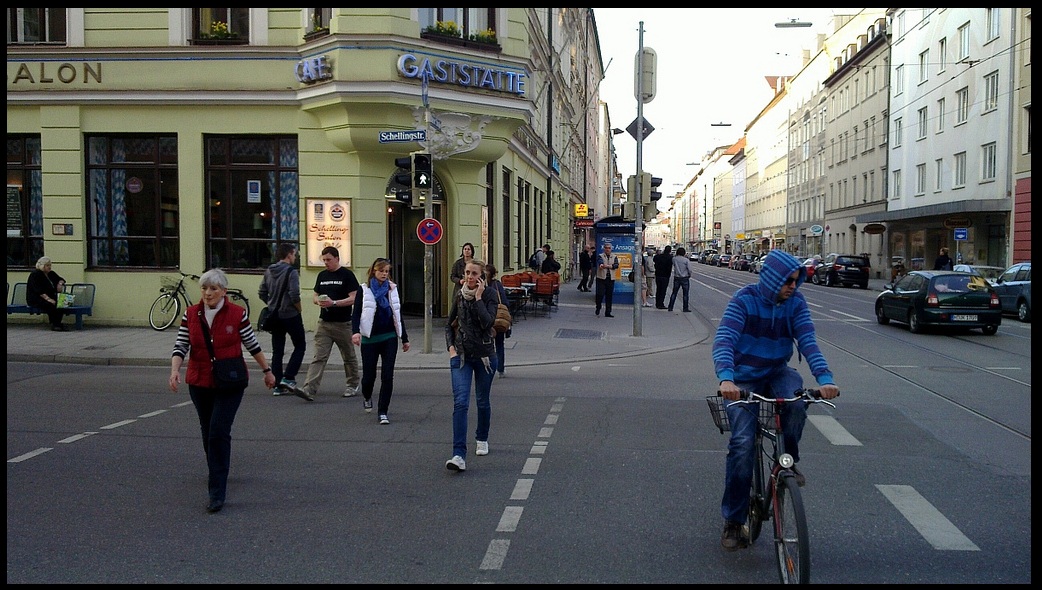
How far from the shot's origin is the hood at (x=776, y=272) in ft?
15.3

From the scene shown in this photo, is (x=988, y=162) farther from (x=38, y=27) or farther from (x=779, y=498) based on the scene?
(x=779, y=498)

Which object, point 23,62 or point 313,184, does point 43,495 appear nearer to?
point 313,184

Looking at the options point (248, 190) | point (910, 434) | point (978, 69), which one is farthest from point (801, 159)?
point (910, 434)

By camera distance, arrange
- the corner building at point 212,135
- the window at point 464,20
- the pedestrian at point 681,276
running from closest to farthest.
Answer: the window at point 464,20
the corner building at point 212,135
the pedestrian at point 681,276

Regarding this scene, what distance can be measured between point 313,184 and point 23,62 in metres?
6.50

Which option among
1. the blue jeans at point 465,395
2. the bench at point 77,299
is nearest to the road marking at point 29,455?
the blue jeans at point 465,395

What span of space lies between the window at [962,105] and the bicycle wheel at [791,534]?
41430 millimetres

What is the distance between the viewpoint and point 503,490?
6.33m

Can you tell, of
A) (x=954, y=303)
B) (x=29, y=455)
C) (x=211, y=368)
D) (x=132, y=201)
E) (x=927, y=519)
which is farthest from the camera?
(x=132, y=201)

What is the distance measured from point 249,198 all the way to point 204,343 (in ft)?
41.5

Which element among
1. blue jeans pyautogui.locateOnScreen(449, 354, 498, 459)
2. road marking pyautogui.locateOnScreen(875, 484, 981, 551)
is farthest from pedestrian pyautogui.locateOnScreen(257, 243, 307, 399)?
road marking pyautogui.locateOnScreen(875, 484, 981, 551)

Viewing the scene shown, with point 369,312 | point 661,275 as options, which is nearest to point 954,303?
point 661,275

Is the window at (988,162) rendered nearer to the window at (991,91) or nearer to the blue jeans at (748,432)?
the window at (991,91)

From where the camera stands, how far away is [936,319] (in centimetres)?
1773
